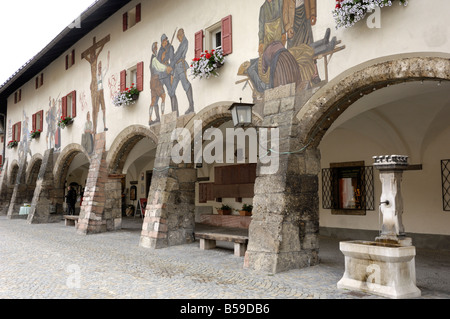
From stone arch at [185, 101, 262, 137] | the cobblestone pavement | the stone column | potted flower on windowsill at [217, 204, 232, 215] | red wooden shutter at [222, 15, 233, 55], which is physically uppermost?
red wooden shutter at [222, 15, 233, 55]

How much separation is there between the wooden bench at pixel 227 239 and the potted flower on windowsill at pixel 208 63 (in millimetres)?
3327

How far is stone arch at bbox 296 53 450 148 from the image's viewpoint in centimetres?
531

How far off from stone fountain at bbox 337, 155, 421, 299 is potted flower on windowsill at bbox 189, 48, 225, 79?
4.31m

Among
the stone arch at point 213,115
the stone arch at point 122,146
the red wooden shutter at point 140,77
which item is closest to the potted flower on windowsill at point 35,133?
the stone arch at point 122,146

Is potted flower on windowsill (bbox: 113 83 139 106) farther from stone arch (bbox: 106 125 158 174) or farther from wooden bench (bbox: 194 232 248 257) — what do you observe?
wooden bench (bbox: 194 232 248 257)

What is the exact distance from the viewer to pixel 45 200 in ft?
54.7

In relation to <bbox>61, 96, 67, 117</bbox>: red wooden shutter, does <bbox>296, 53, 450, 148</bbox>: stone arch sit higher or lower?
lower

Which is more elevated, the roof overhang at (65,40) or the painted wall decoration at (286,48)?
the roof overhang at (65,40)

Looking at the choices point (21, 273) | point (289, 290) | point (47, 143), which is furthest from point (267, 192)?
point (47, 143)

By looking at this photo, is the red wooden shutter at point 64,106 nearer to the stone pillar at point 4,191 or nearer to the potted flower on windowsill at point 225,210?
the potted flower on windowsill at point 225,210

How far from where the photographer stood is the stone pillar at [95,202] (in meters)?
12.6

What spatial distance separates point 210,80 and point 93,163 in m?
6.00

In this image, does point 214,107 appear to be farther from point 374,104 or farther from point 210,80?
point 374,104

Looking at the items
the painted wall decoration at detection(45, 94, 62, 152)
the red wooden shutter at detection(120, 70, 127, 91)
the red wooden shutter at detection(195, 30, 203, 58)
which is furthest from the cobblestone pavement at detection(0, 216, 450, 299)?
the painted wall decoration at detection(45, 94, 62, 152)
